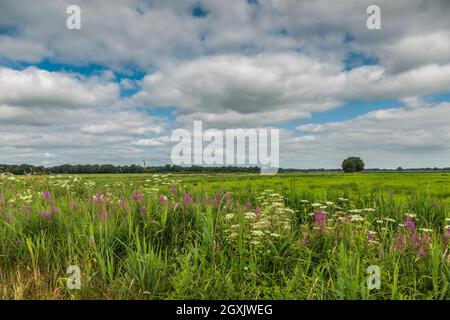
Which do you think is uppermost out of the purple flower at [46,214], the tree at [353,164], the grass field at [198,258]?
the tree at [353,164]

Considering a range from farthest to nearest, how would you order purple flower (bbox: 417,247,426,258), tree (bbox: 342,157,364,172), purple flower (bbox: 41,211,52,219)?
tree (bbox: 342,157,364,172)
purple flower (bbox: 41,211,52,219)
purple flower (bbox: 417,247,426,258)

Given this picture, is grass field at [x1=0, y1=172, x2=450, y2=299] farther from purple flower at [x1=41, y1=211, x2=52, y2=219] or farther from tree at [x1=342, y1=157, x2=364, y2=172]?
tree at [x1=342, y1=157, x2=364, y2=172]

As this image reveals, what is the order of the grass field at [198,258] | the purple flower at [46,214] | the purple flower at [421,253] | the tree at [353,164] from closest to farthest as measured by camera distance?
the grass field at [198,258] → the purple flower at [421,253] → the purple flower at [46,214] → the tree at [353,164]

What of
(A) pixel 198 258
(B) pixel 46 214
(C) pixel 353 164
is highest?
(C) pixel 353 164

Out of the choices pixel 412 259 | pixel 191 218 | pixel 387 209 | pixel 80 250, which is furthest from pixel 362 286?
pixel 387 209

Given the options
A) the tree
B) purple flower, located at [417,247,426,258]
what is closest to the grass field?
purple flower, located at [417,247,426,258]

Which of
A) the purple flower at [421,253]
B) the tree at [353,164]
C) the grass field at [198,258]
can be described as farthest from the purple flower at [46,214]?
the tree at [353,164]

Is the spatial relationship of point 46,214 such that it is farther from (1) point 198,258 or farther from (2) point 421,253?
(2) point 421,253

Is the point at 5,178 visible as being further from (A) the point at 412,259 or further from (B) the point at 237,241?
(A) the point at 412,259

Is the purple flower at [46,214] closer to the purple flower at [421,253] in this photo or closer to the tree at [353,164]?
the purple flower at [421,253]

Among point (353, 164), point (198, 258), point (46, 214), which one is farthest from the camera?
point (353, 164)

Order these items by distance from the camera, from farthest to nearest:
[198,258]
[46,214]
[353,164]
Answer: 1. [353,164]
2. [46,214]
3. [198,258]

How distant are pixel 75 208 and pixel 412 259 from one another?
6001 millimetres

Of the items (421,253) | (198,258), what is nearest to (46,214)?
(198,258)
